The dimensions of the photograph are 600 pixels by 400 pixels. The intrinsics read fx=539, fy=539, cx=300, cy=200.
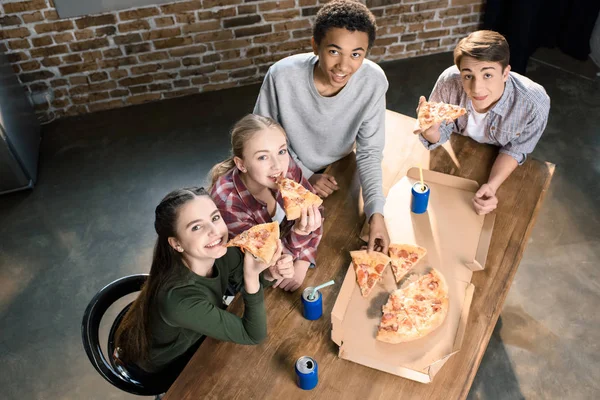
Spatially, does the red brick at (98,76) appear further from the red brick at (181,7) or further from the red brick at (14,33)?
the red brick at (181,7)

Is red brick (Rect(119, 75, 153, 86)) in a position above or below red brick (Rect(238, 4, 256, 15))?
below

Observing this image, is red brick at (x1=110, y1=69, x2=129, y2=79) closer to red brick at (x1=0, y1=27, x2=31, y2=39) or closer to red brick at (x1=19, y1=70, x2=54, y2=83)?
red brick at (x1=19, y1=70, x2=54, y2=83)

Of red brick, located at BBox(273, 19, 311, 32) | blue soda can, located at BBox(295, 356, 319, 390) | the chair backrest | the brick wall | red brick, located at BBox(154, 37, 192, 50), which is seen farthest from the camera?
red brick, located at BBox(273, 19, 311, 32)

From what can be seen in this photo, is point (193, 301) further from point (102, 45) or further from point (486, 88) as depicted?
point (102, 45)

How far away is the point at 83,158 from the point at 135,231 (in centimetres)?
91

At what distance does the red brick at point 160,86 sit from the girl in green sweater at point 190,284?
2776mm

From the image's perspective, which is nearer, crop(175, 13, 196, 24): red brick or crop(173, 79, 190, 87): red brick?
crop(175, 13, 196, 24): red brick

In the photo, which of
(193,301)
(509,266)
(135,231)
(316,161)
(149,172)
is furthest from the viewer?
(149,172)

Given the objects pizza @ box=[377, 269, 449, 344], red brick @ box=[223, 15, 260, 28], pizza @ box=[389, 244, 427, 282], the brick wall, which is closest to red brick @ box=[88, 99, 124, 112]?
the brick wall

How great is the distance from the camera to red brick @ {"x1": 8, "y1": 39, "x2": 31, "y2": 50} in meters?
3.83

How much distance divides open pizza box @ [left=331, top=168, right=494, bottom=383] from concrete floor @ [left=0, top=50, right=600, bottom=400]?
3.38ft

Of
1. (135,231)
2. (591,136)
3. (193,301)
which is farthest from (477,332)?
(591,136)

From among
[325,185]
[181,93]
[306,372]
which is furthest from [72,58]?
[306,372]

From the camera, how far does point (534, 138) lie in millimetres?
2322
